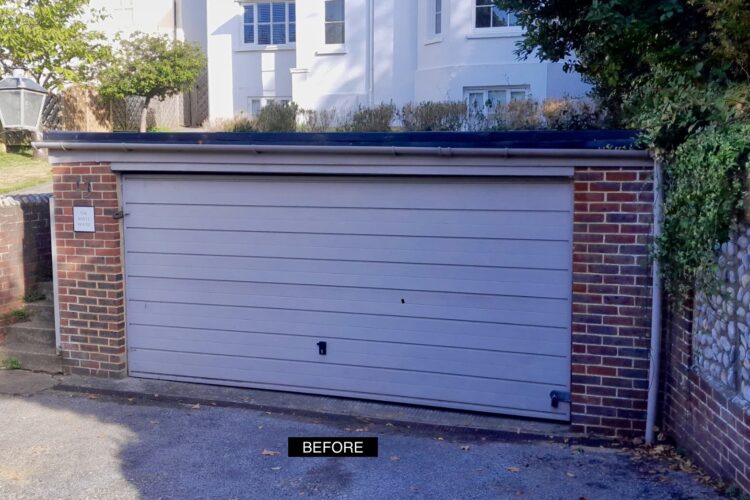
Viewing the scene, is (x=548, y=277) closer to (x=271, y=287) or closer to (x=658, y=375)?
(x=658, y=375)

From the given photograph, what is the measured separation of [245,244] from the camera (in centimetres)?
812

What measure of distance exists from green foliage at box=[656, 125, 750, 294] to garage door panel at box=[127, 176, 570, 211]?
114 centimetres

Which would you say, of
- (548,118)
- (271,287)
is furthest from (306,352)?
(548,118)

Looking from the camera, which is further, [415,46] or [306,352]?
[415,46]

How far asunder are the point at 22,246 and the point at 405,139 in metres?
5.42

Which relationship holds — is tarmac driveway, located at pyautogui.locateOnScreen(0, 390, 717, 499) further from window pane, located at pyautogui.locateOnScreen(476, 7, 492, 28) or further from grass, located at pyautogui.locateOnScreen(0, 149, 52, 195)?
window pane, located at pyautogui.locateOnScreen(476, 7, 492, 28)

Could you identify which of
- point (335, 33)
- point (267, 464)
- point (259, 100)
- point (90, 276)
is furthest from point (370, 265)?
point (259, 100)

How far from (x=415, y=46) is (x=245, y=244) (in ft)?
36.2

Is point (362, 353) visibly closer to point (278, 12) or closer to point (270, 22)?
point (270, 22)

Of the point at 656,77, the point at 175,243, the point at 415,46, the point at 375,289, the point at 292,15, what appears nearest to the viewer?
the point at 656,77

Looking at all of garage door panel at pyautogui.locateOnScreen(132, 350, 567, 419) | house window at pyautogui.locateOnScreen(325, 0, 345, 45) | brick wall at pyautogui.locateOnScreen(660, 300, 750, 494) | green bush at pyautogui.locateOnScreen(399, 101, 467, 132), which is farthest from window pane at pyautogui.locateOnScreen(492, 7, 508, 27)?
brick wall at pyautogui.locateOnScreen(660, 300, 750, 494)

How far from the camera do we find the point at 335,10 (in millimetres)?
19000

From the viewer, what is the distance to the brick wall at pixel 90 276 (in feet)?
27.6

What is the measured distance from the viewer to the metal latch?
705 centimetres
